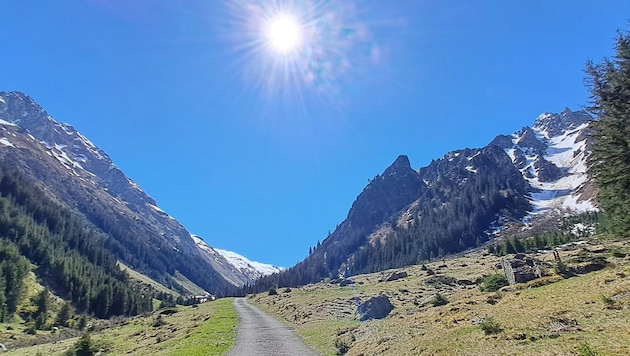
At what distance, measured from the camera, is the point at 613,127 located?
95.2 feet

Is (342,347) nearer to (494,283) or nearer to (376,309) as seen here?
(376,309)

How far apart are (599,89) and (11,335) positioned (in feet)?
326

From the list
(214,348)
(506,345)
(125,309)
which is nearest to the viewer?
(506,345)

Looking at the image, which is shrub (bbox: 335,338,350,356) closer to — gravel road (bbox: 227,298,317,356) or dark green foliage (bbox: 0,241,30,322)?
gravel road (bbox: 227,298,317,356)

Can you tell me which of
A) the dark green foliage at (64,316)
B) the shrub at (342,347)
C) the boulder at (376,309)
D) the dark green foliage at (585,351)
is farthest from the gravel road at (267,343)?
the dark green foliage at (64,316)

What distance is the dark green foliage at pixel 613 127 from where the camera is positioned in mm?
28297

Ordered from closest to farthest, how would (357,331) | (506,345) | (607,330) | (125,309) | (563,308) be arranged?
(607,330), (506,345), (563,308), (357,331), (125,309)

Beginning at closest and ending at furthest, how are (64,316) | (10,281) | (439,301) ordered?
1. (439,301)
2. (64,316)
3. (10,281)

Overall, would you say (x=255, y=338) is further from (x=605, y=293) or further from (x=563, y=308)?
(x=605, y=293)

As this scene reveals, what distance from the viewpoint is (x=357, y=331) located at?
3456 centimetres

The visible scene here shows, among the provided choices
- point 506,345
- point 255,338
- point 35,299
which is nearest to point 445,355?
point 506,345

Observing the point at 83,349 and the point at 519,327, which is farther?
the point at 83,349

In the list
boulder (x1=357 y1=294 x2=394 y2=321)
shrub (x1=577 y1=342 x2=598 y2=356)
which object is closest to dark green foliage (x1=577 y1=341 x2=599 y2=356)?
shrub (x1=577 y1=342 x2=598 y2=356)

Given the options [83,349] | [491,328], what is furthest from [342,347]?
[83,349]
